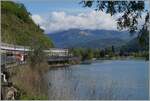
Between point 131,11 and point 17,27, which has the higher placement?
point 17,27

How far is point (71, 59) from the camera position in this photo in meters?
116

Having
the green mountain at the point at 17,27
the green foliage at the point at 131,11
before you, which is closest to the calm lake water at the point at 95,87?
the green foliage at the point at 131,11

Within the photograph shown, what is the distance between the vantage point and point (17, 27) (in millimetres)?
102312

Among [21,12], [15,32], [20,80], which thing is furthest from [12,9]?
[20,80]

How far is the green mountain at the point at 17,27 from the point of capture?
87.4m

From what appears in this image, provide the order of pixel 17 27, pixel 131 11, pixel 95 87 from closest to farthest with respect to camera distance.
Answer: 1. pixel 131 11
2. pixel 95 87
3. pixel 17 27

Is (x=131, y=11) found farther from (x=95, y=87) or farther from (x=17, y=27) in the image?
(x=17, y=27)

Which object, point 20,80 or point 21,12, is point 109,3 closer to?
point 20,80

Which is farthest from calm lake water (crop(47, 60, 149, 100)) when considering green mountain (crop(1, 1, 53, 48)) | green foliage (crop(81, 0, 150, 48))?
green mountain (crop(1, 1, 53, 48))

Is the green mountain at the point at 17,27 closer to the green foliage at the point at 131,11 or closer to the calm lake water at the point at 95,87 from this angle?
the calm lake water at the point at 95,87

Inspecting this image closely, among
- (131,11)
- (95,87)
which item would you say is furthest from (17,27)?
(131,11)

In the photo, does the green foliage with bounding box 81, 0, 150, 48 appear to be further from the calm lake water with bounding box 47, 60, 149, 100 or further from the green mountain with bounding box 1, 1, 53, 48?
the green mountain with bounding box 1, 1, 53, 48

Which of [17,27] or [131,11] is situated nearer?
[131,11]

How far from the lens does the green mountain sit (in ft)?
287
